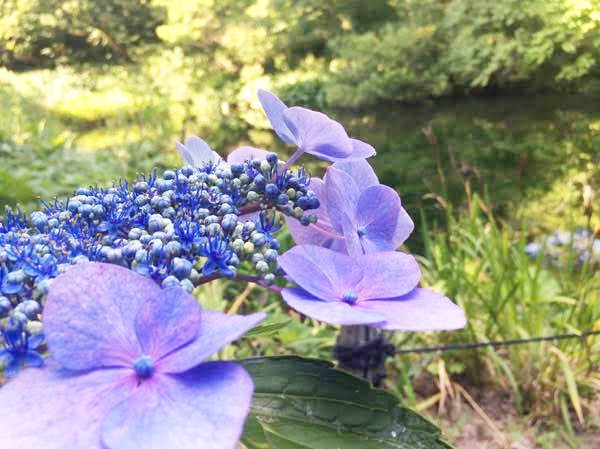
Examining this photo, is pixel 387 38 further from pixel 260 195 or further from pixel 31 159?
pixel 260 195

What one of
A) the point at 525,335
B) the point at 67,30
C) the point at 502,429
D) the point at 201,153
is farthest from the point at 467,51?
the point at 201,153

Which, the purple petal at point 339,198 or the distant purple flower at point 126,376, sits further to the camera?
the purple petal at point 339,198

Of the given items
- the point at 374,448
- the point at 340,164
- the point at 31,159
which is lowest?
the point at 31,159

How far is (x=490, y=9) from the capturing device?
3.80 meters

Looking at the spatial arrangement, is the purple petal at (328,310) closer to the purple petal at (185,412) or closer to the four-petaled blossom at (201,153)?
the purple petal at (185,412)

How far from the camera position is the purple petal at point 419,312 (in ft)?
0.70

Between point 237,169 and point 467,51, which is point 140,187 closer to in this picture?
point 237,169

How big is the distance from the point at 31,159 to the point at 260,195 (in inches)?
119

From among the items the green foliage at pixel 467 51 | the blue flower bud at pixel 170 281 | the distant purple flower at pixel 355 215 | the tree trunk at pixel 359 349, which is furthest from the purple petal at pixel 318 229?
the green foliage at pixel 467 51

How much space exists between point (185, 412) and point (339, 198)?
5.5 inches

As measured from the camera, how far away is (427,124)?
6.45 feet

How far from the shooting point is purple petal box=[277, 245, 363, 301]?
23 centimetres

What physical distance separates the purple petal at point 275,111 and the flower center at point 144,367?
0.14 m

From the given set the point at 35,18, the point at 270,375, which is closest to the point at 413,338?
the point at 270,375
